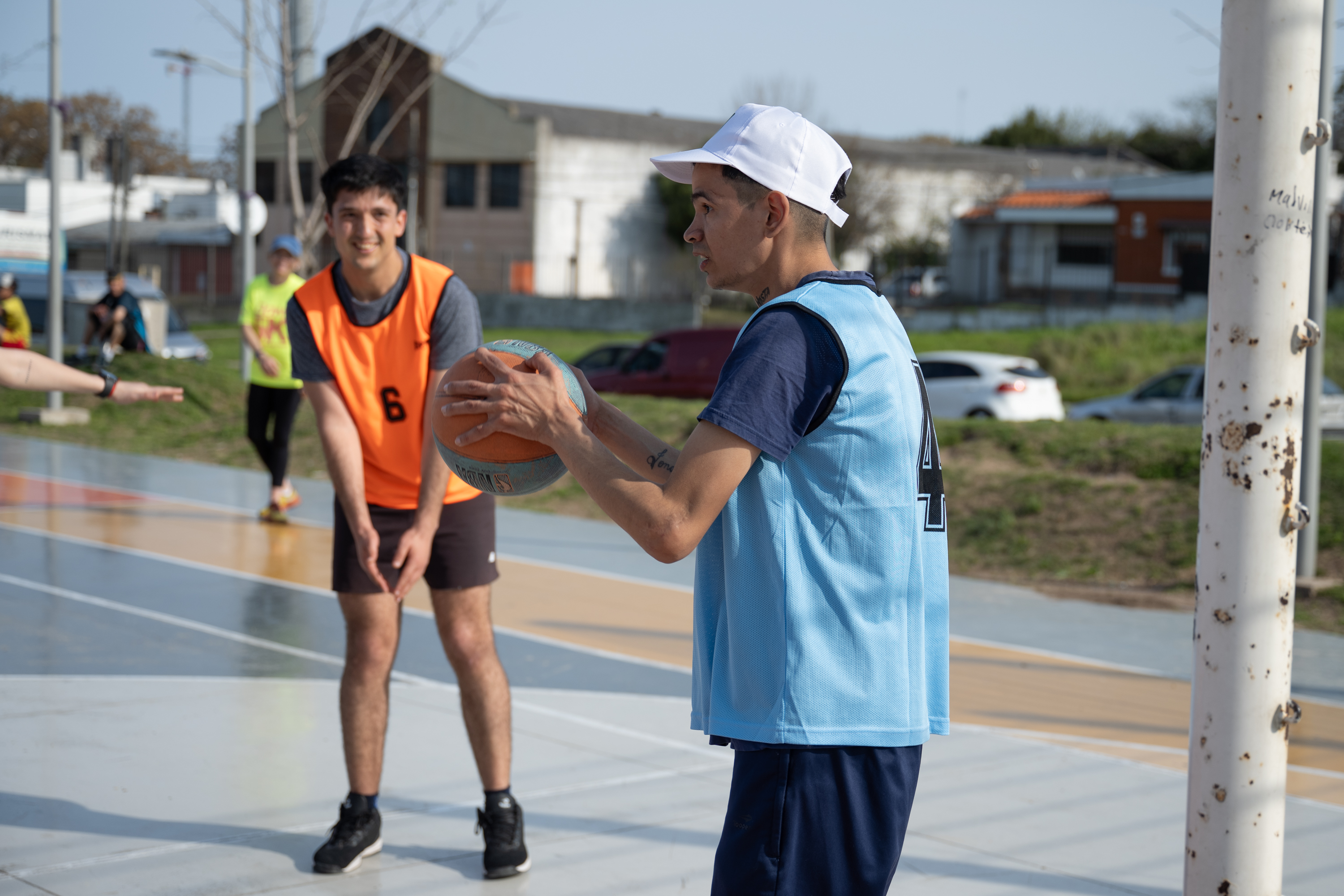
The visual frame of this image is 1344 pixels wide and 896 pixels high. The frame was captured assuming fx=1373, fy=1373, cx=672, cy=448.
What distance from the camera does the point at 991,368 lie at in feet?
66.3

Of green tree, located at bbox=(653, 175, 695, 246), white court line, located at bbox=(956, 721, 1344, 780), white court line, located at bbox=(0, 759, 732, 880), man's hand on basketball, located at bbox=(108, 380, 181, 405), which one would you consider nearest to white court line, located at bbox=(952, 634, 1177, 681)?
white court line, located at bbox=(956, 721, 1344, 780)

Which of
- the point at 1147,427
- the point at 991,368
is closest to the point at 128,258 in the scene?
the point at 991,368

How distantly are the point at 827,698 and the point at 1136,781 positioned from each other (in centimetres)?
353

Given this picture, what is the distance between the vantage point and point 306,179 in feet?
204

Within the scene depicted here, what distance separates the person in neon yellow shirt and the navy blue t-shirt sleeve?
8548mm

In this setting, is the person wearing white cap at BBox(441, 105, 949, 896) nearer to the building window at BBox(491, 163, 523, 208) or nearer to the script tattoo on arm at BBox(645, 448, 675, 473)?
the script tattoo on arm at BBox(645, 448, 675, 473)

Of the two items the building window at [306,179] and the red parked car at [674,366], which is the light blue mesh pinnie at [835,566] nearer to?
the red parked car at [674,366]

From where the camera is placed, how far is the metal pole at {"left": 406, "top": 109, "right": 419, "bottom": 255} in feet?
169

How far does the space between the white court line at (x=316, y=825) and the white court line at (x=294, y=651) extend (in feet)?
0.93

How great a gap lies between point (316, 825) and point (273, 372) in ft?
21.1

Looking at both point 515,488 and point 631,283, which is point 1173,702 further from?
point 631,283

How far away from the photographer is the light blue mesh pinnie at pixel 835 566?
2502mm

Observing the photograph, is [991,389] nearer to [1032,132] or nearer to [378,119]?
[378,119]

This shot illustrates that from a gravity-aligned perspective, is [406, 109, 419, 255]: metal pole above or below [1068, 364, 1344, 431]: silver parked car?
above
